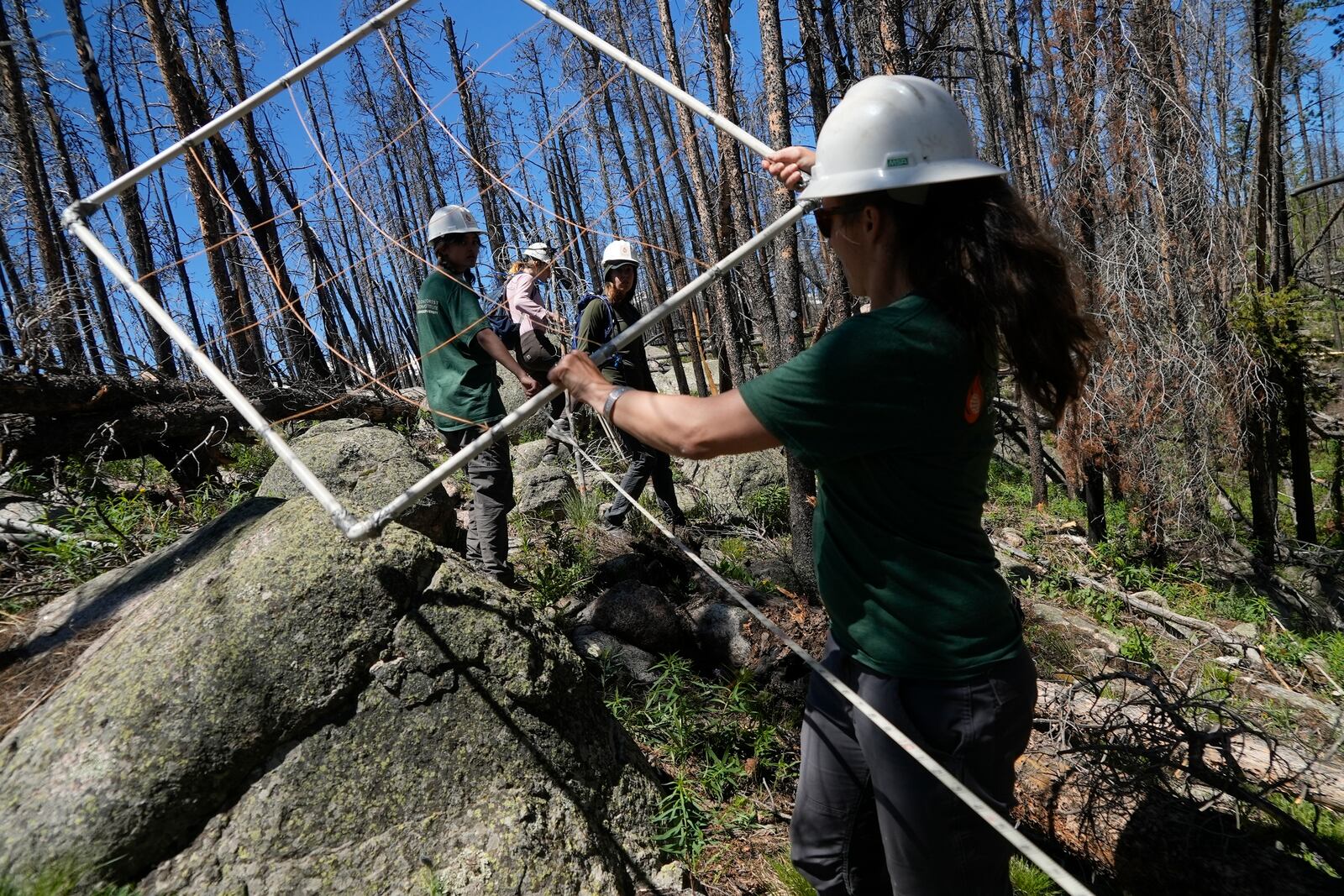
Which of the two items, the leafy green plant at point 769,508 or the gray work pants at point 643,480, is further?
the leafy green plant at point 769,508

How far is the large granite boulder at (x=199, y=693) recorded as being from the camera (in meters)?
2.17

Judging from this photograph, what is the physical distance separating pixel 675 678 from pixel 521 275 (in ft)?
10.4

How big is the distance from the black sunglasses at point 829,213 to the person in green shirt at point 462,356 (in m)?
2.74

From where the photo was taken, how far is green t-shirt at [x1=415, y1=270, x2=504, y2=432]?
13.9 ft

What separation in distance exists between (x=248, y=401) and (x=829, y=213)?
6.43 ft

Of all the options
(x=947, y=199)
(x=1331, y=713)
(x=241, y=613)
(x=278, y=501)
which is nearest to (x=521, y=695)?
(x=241, y=613)

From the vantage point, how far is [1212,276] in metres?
6.51

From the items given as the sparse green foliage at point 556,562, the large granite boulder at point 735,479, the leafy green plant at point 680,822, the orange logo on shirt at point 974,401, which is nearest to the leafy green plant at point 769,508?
the large granite boulder at point 735,479

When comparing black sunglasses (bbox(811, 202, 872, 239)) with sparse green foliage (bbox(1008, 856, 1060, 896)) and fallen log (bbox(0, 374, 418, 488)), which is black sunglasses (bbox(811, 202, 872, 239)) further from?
fallen log (bbox(0, 374, 418, 488))

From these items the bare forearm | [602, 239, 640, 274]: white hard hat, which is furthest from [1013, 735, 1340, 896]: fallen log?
[602, 239, 640, 274]: white hard hat

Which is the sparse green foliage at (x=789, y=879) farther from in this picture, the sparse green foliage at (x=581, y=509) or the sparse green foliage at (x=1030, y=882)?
the sparse green foliage at (x=581, y=509)

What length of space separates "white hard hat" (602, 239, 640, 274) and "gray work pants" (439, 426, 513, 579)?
6.18ft

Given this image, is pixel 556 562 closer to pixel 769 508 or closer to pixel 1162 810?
pixel 769 508

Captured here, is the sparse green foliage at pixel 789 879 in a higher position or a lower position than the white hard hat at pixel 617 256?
lower
